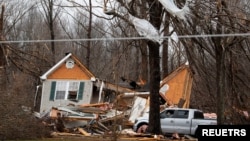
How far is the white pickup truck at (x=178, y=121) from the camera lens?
26359mm

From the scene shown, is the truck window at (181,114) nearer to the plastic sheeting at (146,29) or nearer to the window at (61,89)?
the plastic sheeting at (146,29)

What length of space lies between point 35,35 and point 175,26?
4165 cm

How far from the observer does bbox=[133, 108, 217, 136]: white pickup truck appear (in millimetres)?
26359

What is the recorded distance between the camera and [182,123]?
1048 inches

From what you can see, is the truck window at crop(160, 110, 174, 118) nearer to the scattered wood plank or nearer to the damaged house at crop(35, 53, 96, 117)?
the scattered wood plank

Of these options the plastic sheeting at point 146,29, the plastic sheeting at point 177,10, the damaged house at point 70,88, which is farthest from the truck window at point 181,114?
the plastic sheeting at point 177,10

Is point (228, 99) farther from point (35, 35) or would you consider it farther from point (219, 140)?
point (35, 35)

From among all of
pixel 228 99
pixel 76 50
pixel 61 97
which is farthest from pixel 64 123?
pixel 76 50

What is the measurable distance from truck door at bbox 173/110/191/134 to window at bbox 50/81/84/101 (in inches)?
410

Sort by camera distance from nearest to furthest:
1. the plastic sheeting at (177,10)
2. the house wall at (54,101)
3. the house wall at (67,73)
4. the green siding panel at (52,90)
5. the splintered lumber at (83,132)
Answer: the plastic sheeting at (177,10) → the splintered lumber at (83,132) → the house wall at (54,101) → the green siding panel at (52,90) → the house wall at (67,73)

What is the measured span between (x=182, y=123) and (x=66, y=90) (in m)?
11.9

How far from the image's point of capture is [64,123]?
90.8 feet

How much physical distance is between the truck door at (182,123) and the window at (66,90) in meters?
10.4

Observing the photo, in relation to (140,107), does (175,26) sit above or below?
above
